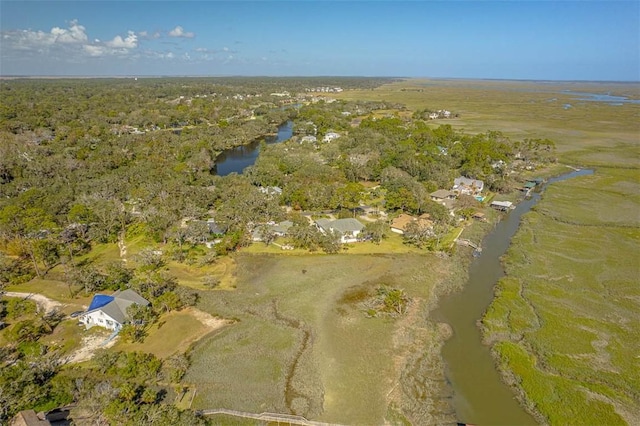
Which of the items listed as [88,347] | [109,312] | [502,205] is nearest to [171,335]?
[109,312]

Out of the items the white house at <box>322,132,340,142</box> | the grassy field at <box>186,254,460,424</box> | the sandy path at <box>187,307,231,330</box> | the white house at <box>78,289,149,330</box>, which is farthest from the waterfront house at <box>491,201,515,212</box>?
the white house at <box>78,289,149,330</box>

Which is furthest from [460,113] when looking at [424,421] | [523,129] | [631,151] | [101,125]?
[424,421]

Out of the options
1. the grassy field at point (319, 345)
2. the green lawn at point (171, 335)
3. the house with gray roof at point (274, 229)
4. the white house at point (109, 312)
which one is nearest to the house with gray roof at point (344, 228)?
the house with gray roof at point (274, 229)

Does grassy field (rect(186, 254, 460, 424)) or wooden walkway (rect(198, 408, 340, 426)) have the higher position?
grassy field (rect(186, 254, 460, 424))

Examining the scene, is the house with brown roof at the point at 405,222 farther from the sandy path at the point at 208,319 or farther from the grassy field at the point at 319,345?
the sandy path at the point at 208,319

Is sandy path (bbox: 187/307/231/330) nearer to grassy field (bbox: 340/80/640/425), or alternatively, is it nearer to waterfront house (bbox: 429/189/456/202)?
grassy field (bbox: 340/80/640/425)

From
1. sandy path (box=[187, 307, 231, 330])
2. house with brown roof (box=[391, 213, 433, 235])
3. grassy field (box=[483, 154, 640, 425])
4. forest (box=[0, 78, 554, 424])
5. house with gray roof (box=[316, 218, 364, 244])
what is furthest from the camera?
house with brown roof (box=[391, 213, 433, 235])
